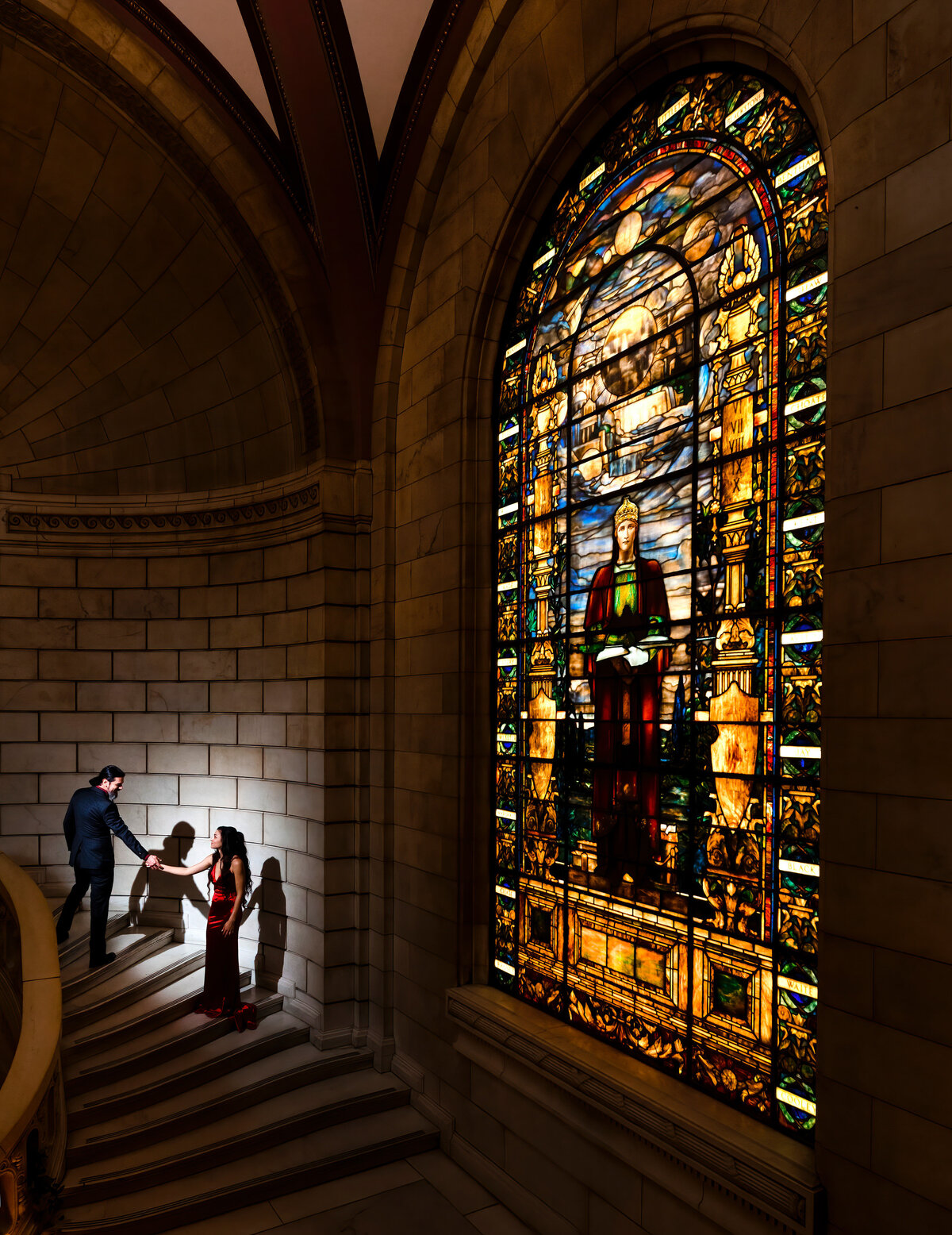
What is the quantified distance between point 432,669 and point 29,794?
14.8 feet

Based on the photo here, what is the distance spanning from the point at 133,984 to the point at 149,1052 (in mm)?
936

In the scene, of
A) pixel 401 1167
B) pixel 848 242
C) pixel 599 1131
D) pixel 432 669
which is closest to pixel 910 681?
pixel 848 242

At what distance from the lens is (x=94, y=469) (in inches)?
326

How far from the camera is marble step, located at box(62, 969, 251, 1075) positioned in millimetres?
6125


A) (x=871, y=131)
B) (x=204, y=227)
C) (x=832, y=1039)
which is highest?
(x=204, y=227)

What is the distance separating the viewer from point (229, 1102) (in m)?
5.70

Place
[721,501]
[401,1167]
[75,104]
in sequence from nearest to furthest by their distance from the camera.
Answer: [721,501] < [401,1167] < [75,104]

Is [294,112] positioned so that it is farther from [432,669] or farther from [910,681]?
[910,681]

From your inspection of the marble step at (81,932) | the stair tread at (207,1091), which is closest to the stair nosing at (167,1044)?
the stair tread at (207,1091)

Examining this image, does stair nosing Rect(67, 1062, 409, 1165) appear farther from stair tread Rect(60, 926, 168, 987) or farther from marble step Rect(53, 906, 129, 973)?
marble step Rect(53, 906, 129, 973)

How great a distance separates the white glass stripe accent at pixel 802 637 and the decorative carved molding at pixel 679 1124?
1986mm

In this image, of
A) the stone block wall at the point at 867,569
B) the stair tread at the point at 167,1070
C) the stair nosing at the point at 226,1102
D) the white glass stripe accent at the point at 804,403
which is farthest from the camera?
the stair tread at the point at 167,1070

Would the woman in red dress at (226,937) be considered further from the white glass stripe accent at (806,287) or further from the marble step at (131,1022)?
the white glass stripe accent at (806,287)

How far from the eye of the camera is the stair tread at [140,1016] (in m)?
6.22
